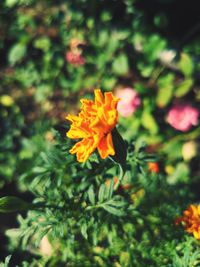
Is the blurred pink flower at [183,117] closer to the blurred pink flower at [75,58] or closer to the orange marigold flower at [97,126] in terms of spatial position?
the blurred pink flower at [75,58]

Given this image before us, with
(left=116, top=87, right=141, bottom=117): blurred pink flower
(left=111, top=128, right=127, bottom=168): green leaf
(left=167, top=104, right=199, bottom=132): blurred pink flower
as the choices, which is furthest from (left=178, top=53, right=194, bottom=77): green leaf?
(left=111, top=128, right=127, bottom=168): green leaf

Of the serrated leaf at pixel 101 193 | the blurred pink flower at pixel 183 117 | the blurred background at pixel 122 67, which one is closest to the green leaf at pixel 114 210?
the serrated leaf at pixel 101 193

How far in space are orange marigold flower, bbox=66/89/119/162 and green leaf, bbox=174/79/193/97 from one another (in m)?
1.27

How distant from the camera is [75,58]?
2543 millimetres

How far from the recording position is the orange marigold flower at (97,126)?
0.93 meters

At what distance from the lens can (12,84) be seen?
305 centimetres

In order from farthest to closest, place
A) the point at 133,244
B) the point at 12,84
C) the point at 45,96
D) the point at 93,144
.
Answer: the point at 12,84 → the point at 45,96 → the point at 133,244 → the point at 93,144

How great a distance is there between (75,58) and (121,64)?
1.07ft

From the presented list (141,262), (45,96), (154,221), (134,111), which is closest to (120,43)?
(134,111)

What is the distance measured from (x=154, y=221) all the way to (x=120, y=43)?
127cm

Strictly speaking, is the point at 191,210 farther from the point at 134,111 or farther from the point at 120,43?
the point at 120,43

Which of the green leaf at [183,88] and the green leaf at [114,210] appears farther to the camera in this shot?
the green leaf at [183,88]

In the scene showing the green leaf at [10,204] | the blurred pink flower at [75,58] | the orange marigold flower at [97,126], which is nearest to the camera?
the orange marigold flower at [97,126]

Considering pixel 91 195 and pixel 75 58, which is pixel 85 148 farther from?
pixel 75 58
